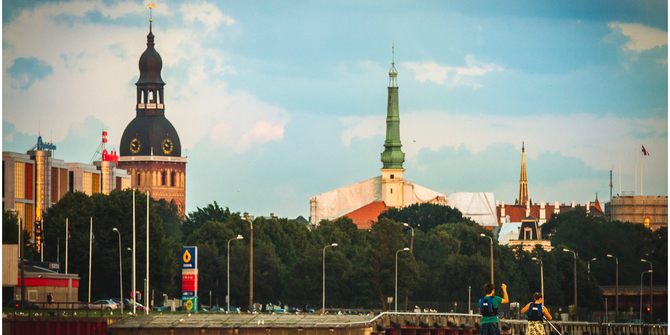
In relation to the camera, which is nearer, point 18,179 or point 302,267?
point 302,267

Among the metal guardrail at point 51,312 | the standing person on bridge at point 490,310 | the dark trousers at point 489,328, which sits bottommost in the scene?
the metal guardrail at point 51,312

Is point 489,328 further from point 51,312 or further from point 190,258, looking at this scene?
point 190,258

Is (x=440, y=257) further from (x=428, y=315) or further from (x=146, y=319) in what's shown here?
(x=146, y=319)

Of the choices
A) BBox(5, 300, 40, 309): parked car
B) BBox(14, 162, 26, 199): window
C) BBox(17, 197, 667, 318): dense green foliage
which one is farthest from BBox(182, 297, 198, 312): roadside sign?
BBox(14, 162, 26, 199): window

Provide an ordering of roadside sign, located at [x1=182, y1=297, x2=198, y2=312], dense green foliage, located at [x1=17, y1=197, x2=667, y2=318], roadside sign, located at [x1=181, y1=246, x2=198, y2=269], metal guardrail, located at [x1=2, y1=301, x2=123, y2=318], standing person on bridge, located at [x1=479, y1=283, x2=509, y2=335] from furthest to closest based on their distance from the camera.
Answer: dense green foliage, located at [x1=17, y1=197, x2=667, y2=318] → roadside sign, located at [x1=181, y1=246, x2=198, y2=269] → roadside sign, located at [x1=182, y1=297, x2=198, y2=312] → metal guardrail, located at [x1=2, y1=301, x2=123, y2=318] → standing person on bridge, located at [x1=479, y1=283, x2=509, y2=335]

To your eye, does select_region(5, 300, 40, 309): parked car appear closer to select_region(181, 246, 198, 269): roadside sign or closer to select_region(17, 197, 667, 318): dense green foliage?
select_region(181, 246, 198, 269): roadside sign

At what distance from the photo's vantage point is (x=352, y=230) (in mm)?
183250

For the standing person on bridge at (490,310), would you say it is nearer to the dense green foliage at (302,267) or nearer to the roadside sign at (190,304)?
the roadside sign at (190,304)

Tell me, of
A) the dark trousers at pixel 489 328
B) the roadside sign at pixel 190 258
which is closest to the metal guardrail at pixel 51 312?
the roadside sign at pixel 190 258

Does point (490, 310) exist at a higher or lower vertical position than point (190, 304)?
higher

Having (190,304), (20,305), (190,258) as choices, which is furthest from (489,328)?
(190,258)

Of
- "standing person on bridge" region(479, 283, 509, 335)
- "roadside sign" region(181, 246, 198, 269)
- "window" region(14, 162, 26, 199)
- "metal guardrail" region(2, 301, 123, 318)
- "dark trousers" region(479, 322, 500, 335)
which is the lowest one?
"metal guardrail" region(2, 301, 123, 318)

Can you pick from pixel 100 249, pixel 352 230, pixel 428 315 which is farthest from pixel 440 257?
pixel 428 315

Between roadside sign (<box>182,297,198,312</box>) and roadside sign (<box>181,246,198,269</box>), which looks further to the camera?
roadside sign (<box>181,246,198,269</box>)
